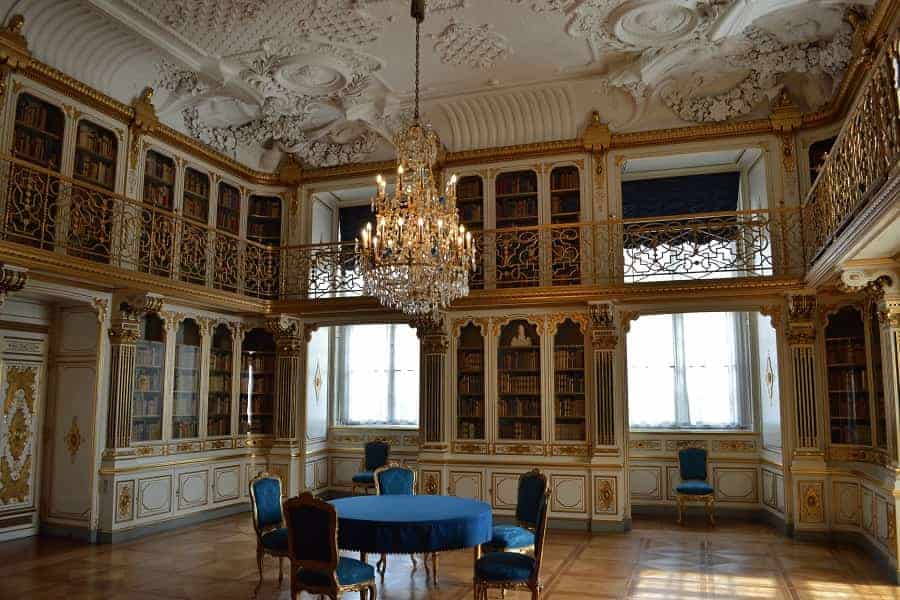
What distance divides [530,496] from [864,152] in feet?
11.8

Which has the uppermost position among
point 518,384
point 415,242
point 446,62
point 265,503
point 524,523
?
point 446,62

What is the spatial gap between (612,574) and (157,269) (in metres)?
5.99

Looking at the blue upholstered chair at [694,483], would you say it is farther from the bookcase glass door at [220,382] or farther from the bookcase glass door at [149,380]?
the bookcase glass door at [149,380]

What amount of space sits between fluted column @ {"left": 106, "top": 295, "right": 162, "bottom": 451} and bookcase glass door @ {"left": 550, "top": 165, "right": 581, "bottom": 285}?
15.4 feet

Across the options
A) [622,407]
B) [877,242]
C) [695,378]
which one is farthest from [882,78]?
[695,378]

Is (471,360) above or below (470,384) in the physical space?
above

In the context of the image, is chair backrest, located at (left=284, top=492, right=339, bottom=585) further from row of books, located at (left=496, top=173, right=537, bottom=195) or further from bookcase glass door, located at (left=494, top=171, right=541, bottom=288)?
row of books, located at (left=496, top=173, right=537, bottom=195)

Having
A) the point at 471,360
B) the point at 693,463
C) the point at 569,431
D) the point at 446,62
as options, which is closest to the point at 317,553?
the point at 569,431

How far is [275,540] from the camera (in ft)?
18.8

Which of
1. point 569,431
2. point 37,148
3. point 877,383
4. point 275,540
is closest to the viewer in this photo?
point 275,540

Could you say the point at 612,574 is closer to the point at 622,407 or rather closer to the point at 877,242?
→ the point at 622,407

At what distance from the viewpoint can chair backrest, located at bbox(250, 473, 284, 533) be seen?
19.5ft

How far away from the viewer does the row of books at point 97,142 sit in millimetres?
7730

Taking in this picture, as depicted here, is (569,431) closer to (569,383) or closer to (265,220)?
(569,383)
